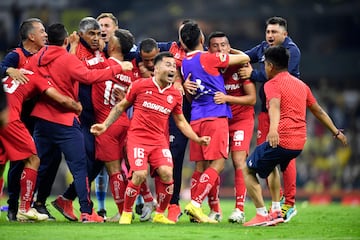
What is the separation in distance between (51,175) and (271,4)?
1794 centimetres

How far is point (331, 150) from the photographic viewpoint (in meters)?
30.2

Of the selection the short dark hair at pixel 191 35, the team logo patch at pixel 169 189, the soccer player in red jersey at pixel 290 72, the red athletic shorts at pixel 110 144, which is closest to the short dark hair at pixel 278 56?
the soccer player in red jersey at pixel 290 72

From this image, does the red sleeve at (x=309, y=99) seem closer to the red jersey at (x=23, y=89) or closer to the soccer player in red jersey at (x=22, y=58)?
the red jersey at (x=23, y=89)

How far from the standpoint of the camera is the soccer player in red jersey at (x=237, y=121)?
14.7 m

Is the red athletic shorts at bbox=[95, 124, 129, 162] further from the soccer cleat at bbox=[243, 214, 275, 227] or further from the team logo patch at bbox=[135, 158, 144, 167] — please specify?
the soccer cleat at bbox=[243, 214, 275, 227]

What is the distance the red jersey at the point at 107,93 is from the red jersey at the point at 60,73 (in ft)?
2.24

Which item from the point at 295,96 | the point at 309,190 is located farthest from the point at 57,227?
the point at 309,190

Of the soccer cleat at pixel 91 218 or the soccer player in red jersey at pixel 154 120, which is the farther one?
the soccer cleat at pixel 91 218

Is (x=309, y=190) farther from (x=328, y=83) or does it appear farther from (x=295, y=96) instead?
(x=295, y=96)

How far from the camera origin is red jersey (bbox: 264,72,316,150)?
13.4 meters

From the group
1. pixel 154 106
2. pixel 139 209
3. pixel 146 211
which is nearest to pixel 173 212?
pixel 146 211

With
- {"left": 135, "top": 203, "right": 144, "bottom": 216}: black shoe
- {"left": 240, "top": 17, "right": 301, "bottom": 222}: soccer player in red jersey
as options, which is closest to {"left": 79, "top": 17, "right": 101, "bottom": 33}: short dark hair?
{"left": 240, "top": 17, "right": 301, "bottom": 222}: soccer player in red jersey

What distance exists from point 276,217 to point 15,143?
3605 mm

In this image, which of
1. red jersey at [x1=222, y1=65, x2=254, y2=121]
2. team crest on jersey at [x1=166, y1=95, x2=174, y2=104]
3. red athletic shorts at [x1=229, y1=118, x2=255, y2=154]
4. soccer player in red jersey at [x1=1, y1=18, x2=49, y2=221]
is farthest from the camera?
red jersey at [x1=222, y1=65, x2=254, y2=121]
